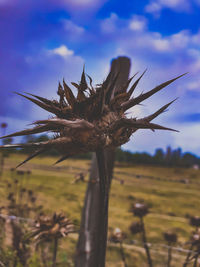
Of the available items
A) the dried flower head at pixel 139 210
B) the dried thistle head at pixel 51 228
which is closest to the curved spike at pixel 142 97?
the dried thistle head at pixel 51 228

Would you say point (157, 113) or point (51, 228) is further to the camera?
point (51, 228)

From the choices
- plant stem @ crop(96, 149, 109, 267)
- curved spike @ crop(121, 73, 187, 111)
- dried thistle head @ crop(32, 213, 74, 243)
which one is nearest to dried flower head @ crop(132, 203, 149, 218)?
dried thistle head @ crop(32, 213, 74, 243)

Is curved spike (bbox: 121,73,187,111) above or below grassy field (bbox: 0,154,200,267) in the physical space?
above

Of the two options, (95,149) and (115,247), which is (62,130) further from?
(115,247)

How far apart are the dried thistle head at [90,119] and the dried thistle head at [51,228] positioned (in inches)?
33.1

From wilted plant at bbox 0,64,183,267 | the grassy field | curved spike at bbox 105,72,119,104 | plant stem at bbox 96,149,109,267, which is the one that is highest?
curved spike at bbox 105,72,119,104

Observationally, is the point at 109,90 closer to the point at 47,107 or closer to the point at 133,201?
the point at 47,107

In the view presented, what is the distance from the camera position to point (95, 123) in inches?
31.3

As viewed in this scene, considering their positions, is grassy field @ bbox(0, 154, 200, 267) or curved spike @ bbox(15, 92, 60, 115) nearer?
curved spike @ bbox(15, 92, 60, 115)

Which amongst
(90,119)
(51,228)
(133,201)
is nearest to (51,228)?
(51,228)

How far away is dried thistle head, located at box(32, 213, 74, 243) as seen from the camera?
1432mm

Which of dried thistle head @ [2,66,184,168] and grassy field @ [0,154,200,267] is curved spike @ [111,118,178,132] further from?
grassy field @ [0,154,200,267]

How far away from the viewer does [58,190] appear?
7.03 meters

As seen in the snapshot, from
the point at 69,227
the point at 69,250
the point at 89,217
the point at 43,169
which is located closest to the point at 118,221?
the point at 69,250
